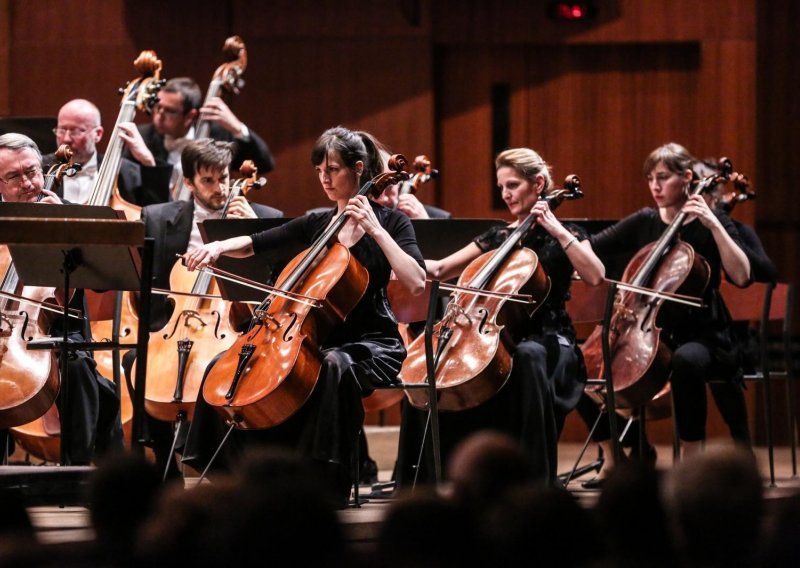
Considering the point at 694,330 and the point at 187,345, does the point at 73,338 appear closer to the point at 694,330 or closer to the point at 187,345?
the point at 187,345

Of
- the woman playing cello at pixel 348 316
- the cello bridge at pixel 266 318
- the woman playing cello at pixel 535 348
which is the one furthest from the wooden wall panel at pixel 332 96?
the cello bridge at pixel 266 318

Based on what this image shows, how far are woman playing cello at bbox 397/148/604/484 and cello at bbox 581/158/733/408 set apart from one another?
15 centimetres

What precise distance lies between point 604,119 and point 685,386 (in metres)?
2.48

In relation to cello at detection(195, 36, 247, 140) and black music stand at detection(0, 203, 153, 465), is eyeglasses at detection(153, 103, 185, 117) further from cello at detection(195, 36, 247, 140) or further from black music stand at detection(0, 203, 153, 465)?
black music stand at detection(0, 203, 153, 465)

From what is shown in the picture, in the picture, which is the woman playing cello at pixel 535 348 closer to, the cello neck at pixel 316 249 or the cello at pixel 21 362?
the cello neck at pixel 316 249

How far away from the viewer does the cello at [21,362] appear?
3482 mm

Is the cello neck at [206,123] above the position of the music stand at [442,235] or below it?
above

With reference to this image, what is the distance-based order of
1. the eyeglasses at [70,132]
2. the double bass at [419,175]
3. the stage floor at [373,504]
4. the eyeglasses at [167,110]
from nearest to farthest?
the stage floor at [373,504] < the double bass at [419,175] < the eyeglasses at [70,132] < the eyeglasses at [167,110]

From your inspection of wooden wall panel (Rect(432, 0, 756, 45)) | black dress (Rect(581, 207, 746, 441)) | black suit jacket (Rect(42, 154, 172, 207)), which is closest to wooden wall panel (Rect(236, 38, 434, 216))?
wooden wall panel (Rect(432, 0, 756, 45))

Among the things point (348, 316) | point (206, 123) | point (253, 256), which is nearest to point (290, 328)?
Answer: point (348, 316)

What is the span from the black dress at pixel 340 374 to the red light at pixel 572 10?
280cm

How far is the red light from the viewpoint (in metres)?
6.13

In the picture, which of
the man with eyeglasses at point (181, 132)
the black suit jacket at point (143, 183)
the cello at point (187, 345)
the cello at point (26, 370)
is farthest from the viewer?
the man with eyeglasses at point (181, 132)

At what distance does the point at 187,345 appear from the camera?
3973 millimetres
